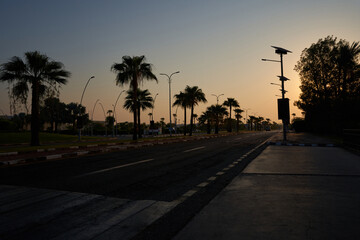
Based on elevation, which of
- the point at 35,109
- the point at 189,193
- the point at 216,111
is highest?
the point at 216,111

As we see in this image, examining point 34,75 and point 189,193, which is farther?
point 34,75

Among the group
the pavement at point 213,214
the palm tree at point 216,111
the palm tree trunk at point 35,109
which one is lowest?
the pavement at point 213,214

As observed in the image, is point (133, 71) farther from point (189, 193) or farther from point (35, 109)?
point (189, 193)

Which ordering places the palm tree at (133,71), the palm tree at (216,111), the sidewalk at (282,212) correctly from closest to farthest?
the sidewalk at (282,212) → the palm tree at (133,71) → the palm tree at (216,111)

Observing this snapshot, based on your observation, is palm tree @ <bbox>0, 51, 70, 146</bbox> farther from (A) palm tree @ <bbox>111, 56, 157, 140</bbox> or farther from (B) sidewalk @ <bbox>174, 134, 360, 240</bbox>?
(B) sidewalk @ <bbox>174, 134, 360, 240</bbox>

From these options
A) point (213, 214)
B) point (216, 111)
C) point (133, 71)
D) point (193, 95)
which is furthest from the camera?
point (216, 111)

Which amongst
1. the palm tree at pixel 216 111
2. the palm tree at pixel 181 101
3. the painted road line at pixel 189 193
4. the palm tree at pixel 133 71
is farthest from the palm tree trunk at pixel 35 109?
the palm tree at pixel 216 111

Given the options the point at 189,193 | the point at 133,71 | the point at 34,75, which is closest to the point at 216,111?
the point at 133,71

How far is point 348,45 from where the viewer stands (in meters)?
38.9

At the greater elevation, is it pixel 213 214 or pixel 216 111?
pixel 216 111

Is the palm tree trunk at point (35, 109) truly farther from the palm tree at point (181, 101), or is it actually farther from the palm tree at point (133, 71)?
the palm tree at point (181, 101)

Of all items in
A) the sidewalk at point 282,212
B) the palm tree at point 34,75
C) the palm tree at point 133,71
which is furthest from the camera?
the palm tree at point 133,71

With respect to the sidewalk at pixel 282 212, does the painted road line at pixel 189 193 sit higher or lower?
lower

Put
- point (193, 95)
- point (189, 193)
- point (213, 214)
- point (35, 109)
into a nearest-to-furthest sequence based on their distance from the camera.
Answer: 1. point (213, 214)
2. point (189, 193)
3. point (35, 109)
4. point (193, 95)
